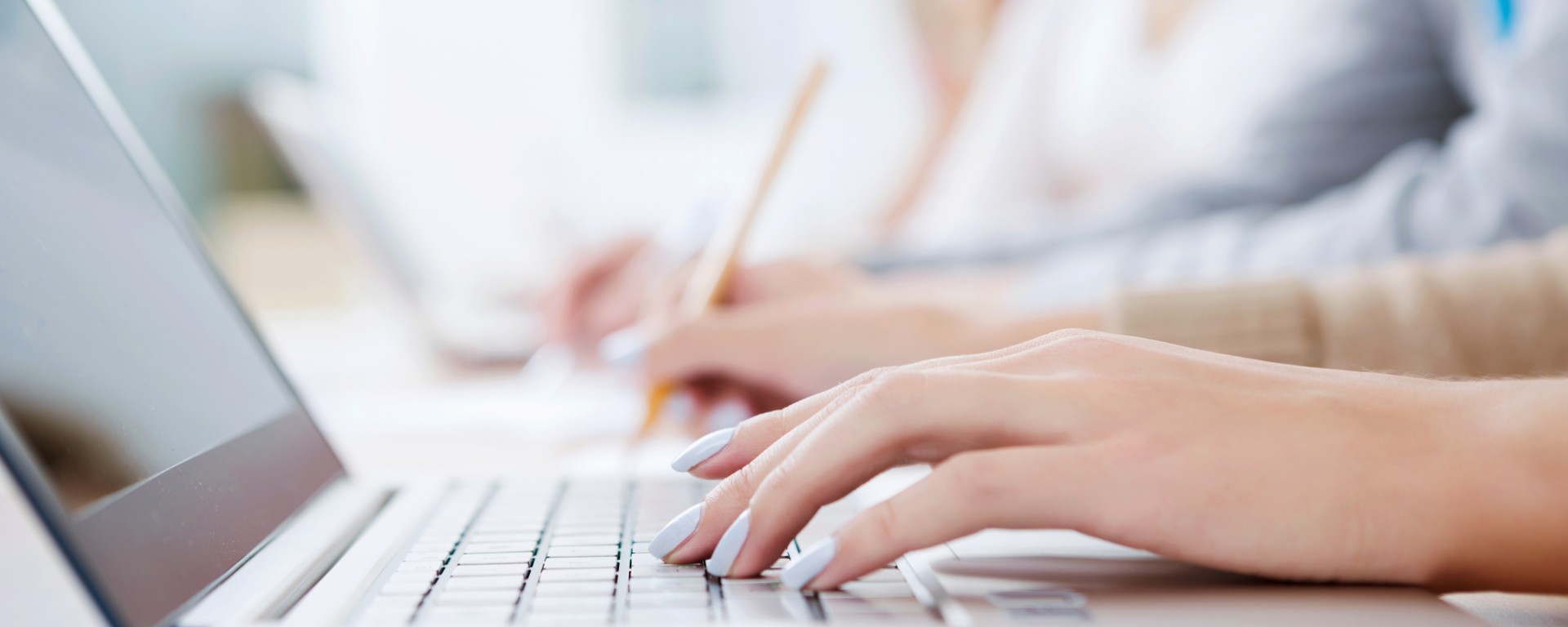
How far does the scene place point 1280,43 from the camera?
31.5 inches

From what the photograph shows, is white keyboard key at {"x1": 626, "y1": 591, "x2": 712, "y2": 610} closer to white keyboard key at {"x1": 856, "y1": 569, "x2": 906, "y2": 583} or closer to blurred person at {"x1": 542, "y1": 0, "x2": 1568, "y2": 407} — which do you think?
white keyboard key at {"x1": 856, "y1": 569, "x2": 906, "y2": 583}

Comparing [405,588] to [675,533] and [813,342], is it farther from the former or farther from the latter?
[813,342]

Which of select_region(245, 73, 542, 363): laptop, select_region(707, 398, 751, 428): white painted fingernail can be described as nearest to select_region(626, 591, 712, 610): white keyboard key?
select_region(707, 398, 751, 428): white painted fingernail

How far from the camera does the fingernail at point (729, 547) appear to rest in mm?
231

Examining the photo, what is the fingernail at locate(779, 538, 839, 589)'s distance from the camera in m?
0.22

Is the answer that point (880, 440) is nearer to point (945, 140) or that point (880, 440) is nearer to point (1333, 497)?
point (1333, 497)

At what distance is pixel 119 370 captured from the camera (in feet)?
0.80

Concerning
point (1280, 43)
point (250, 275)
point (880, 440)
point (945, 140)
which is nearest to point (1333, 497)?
point (880, 440)

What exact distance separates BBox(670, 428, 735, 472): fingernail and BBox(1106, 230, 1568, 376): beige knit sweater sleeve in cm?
20

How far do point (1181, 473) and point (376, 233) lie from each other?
907 millimetres

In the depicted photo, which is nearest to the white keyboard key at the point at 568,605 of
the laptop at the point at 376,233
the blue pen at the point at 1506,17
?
the blue pen at the point at 1506,17

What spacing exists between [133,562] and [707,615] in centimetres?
→ 10

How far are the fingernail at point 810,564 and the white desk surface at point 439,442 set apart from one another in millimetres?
129

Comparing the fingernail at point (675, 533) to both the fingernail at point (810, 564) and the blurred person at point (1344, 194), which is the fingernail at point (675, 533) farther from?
the blurred person at point (1344, 194)
